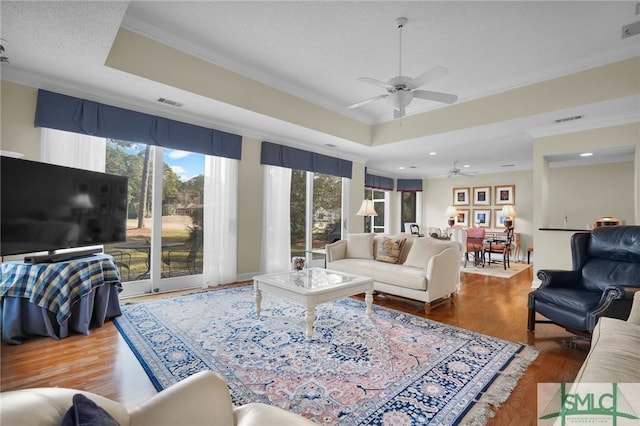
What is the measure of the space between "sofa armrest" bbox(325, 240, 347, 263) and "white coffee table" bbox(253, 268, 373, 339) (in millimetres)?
1140

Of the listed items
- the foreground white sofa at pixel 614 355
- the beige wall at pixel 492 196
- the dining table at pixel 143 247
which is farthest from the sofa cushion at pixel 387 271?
the beige wall at pixel 492 196

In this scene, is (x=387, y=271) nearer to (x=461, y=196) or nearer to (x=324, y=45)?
(x=324, y=45)

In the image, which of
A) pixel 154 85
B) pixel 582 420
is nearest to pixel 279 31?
pixel 154 85

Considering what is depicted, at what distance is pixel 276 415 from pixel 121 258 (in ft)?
13.0

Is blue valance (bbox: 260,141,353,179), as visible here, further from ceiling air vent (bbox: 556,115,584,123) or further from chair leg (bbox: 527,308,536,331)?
chair leg (bbox: 527,308,536,331)

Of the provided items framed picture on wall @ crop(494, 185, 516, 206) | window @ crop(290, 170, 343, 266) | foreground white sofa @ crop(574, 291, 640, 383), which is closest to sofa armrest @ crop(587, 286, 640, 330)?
foreground white sofa @ crop(574, 291, 640, 383)

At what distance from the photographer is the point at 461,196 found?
9.95m

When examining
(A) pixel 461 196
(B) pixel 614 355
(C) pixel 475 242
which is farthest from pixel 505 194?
(B) pixel 614 355

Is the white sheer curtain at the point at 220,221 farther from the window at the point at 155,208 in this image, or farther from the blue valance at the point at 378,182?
the blue valance at the point at 378,182

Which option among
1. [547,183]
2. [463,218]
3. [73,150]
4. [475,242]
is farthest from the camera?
[463,218]

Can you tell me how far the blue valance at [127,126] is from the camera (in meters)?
3.45

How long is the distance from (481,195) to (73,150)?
992 cm

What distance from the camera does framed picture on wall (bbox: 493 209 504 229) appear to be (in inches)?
359

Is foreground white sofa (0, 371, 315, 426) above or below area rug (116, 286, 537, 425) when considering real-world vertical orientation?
above
